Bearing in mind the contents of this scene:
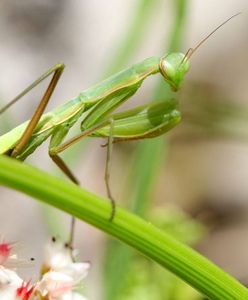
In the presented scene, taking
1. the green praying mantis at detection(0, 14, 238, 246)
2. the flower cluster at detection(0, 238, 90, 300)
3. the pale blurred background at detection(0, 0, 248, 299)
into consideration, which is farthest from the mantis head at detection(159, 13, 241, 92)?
the pale blurred background at detection(0, 0, 248, 299)

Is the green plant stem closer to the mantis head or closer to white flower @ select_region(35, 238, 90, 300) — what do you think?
white flower @ select_region(35, 238, 90, 300)

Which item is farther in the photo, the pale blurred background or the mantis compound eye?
the pale blurred background

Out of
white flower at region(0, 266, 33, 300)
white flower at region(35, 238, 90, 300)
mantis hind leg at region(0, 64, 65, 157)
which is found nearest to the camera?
white flower at region(0, 266, 33, 300)

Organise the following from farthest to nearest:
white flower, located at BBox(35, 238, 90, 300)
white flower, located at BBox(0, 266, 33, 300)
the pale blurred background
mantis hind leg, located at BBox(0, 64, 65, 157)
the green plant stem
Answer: the pale blurred background
mantis hind leg, located at BBox(0, 64, 65, 157)
white flower, located at BBox(35, 238, 90, 300)
white flower, located at BBox(0, 266, 33, 300)
the green plant stem

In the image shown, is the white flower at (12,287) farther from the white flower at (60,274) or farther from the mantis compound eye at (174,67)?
the mantis compound eye at (174,67)

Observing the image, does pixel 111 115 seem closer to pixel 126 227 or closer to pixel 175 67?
pixel 175 67

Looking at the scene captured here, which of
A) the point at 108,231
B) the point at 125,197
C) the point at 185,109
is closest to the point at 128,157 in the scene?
the point at 185,109

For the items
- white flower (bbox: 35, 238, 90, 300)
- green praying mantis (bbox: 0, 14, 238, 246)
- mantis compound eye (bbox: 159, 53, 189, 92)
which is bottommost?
white flower (bbox: 35, 238, 90, 300)
